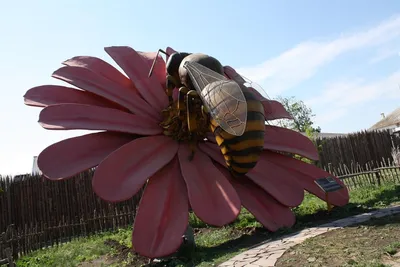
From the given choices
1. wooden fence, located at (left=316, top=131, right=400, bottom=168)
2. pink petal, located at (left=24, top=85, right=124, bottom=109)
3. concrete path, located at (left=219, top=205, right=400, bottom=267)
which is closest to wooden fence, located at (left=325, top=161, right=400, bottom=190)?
wooden fence, located at (left=316, top=131, right=400, bottom=168)

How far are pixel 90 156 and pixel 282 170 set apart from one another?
9.21 ft

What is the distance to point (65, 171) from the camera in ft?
13.5

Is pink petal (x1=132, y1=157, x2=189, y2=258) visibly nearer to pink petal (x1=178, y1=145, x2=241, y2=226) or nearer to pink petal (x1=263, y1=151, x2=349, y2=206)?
pink petal (x1=178, y1=145, x2=241, y2=226)

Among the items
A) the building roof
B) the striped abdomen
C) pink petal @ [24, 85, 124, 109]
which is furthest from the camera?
the building roof

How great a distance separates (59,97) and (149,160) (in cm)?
168

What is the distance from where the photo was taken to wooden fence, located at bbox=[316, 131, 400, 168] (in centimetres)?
1599

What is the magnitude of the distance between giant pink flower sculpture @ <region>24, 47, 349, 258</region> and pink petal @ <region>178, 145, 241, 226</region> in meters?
0.01

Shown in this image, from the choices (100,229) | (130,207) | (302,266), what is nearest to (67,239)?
(100,229)

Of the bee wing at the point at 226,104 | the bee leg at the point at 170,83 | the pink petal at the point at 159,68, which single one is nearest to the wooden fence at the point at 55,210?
the pink petal at the point at 159,68

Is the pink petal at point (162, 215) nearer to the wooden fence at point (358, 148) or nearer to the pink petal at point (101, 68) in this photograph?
the pink petal at point (101, 68)

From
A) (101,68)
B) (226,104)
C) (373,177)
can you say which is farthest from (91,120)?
(373,177)

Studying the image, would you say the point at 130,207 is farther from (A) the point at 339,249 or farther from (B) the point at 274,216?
(A) the point at 339,249

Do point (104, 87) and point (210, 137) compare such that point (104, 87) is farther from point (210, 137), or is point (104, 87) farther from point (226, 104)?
point (226, 104)

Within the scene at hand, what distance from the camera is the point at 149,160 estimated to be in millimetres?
4504
